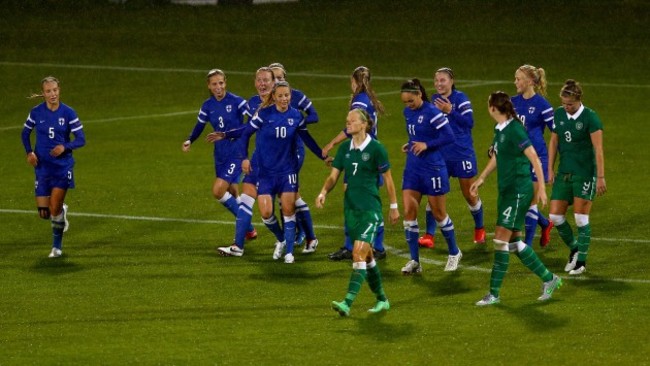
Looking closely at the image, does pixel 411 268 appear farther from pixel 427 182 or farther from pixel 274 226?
pixel 274 226

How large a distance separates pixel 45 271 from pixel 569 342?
6763 millimetres

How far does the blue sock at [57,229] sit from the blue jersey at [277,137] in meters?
2.66

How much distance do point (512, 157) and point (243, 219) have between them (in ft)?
14.2

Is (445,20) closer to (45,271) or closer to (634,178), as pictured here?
(634,178)

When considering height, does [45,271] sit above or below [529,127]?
below

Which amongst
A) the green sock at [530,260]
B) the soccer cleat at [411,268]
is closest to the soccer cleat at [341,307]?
the green sock at [530,260]

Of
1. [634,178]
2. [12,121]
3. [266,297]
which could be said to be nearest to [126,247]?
[266,297]

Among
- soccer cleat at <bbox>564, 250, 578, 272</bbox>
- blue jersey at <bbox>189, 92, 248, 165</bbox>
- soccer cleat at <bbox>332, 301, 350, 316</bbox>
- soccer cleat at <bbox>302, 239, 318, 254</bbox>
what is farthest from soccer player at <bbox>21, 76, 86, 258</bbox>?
soccer cleat at <bbox>564, 250, 578, 272</bbox>

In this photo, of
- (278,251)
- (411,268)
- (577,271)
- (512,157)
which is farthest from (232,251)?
(512,157)

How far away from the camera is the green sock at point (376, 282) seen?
13953 mm

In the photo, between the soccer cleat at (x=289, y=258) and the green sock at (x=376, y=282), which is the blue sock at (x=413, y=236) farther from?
the green sock at (x=376, y=282)

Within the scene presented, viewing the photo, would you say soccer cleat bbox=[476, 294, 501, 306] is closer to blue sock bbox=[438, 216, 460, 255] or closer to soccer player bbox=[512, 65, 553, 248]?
blue sock bbox=[438, 216, 460, 255]

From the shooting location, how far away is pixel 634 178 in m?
22.9

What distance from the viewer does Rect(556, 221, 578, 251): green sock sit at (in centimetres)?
1609
